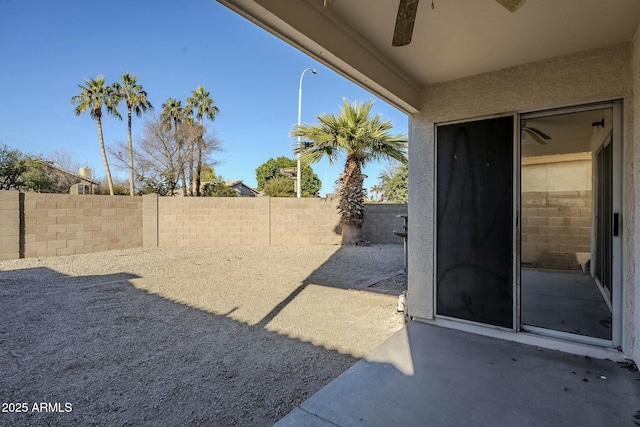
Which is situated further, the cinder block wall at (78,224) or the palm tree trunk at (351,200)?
the palm tree trunk at (351,200)

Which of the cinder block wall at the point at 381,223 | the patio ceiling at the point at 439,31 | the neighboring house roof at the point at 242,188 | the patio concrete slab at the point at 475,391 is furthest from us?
the neighboring house roof at the point at 242,188

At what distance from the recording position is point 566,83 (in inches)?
108

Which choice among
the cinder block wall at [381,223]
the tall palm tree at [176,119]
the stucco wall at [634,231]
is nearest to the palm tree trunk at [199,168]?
the tall palm tree at [176,119]

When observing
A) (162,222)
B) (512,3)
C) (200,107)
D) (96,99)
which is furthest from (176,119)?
(512,3)

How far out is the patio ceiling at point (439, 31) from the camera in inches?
79.4

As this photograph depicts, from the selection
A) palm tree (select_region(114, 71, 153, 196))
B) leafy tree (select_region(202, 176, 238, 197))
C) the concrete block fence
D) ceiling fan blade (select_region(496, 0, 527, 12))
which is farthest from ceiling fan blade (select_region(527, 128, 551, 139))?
palm tree (select_region(114, 71, 153, 196))

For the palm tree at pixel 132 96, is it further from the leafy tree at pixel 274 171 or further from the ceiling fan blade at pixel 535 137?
the leafy tree at pixel 274 171

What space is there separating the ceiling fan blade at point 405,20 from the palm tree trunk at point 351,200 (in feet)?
30.8

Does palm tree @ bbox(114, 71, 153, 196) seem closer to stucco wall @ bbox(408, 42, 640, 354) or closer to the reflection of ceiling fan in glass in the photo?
stucco wall @ bbox(408, 42, 640, 354)

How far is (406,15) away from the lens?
163 centimetres

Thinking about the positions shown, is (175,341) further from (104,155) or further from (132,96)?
(132,96)

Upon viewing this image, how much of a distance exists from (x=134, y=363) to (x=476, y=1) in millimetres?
3871

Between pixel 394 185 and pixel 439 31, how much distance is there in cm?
3123

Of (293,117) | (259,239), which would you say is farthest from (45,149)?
(259,239)
